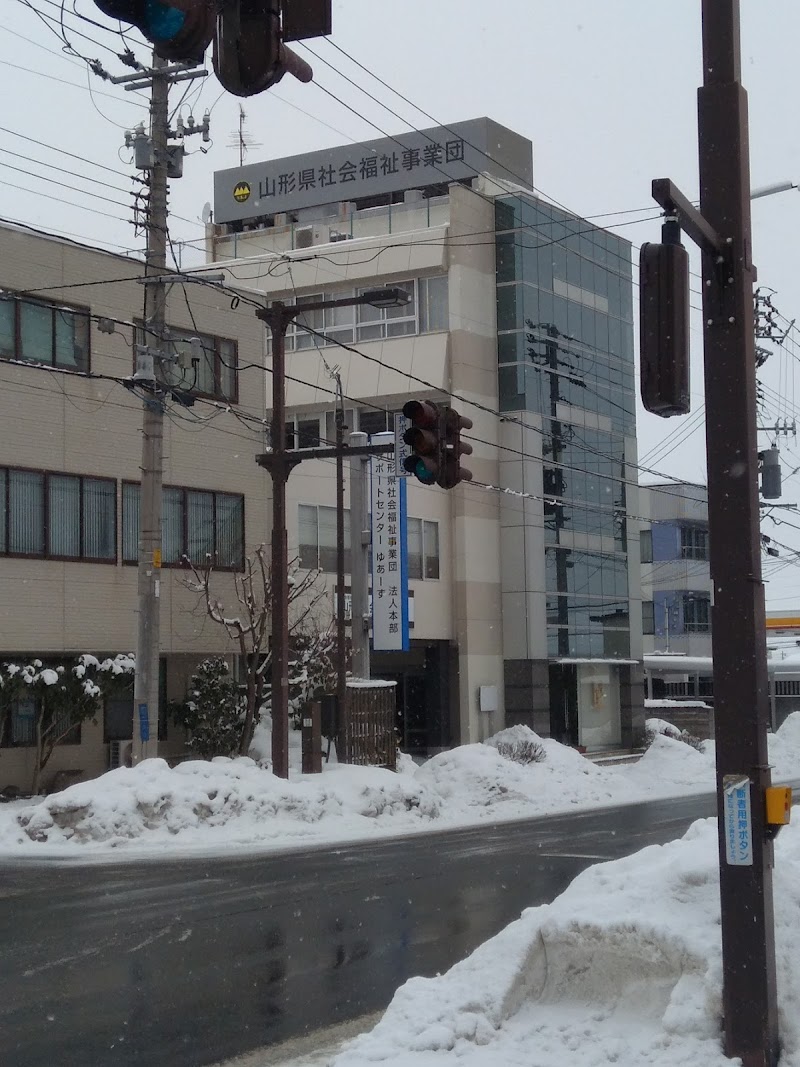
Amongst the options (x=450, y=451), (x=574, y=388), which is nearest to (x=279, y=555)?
(x=450, y=451)

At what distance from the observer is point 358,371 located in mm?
38875

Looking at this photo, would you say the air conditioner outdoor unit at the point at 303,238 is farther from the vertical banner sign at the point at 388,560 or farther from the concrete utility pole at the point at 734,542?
the concrete utility pole at the point at 734,542

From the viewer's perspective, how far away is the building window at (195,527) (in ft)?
89.2

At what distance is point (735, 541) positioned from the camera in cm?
688

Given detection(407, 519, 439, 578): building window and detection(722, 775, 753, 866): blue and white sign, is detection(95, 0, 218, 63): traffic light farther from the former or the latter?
detection(407, 519, 439, 578): building window

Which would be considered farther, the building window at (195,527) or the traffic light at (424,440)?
the building window at (195,527)

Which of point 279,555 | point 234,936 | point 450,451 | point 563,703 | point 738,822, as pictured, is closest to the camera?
point 738,822

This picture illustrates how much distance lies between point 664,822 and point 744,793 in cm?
1571

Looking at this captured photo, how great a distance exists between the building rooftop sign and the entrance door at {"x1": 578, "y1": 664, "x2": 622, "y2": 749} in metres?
16.0

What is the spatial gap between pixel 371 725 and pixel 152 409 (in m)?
8.72

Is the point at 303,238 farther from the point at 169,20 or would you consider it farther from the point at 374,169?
the point at 169,20

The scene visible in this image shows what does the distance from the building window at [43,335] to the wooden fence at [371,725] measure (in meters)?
8.54

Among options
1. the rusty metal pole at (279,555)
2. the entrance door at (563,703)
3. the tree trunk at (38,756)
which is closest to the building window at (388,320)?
the entrance door at (563,703)

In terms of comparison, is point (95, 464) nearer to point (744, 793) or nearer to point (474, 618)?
point (474, 618)
